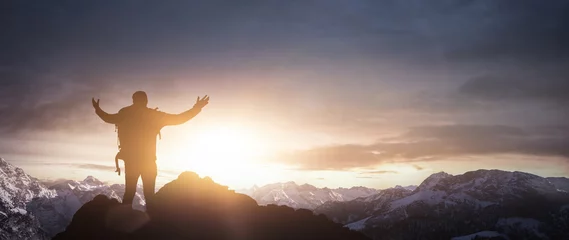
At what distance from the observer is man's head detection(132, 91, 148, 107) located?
54.5 ft

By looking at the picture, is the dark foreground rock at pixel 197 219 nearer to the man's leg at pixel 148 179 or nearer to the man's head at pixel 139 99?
the man's leg at pixel 148 179

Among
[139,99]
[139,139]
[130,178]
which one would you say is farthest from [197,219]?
[139,99]

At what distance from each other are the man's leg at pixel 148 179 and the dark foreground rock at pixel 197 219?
290 mm

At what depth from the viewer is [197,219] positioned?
1573cm

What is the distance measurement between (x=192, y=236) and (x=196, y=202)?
1.54m

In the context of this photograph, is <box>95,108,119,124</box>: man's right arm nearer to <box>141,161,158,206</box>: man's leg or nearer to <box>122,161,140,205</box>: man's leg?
<box>122,161,140,205</box>: man's leg

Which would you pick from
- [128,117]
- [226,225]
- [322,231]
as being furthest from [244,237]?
[128,117]

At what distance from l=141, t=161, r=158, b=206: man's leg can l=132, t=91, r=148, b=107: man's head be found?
2.32 metres

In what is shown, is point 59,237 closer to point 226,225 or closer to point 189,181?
point 189,181

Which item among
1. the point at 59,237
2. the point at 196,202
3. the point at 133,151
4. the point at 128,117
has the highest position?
the point at 128,117

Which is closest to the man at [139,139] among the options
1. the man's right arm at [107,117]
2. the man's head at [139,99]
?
the man's head at [139,99]

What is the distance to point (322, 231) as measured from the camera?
16.6m

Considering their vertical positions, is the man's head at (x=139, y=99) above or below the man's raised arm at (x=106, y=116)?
above

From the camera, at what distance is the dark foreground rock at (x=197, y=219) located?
15.4 metres
